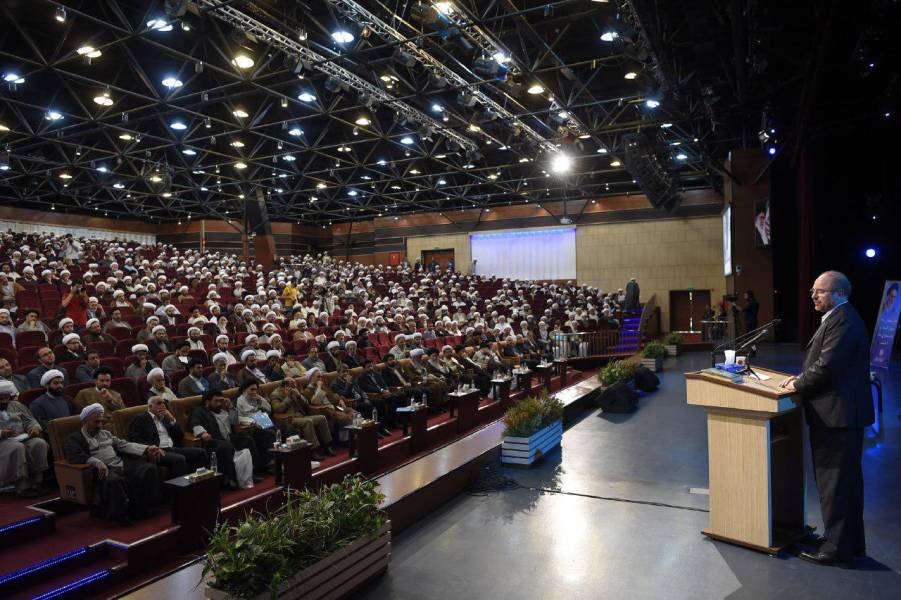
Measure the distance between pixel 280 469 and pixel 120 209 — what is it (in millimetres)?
27049

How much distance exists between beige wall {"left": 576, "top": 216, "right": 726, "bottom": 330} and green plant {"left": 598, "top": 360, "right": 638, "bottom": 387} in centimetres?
1393

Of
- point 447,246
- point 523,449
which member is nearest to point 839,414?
point 523,449

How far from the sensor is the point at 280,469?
470 cm

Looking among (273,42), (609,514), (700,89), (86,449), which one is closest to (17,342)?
(86,449)

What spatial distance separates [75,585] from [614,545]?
3023 millimetres

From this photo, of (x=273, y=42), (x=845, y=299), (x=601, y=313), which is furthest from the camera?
(x=601, y=313)

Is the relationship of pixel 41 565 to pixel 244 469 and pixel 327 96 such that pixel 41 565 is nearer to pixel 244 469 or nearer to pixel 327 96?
pixel 244 469

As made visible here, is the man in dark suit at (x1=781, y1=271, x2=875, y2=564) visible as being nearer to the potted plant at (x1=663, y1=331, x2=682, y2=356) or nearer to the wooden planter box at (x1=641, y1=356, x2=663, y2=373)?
the wooden planter box at (x1=641, y1=356, x2=663, y2=373)

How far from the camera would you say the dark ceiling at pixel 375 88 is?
8.44 m

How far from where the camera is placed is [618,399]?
7.51m

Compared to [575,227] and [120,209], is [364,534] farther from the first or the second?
[120,209]

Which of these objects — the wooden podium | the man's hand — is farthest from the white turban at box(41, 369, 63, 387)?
the man's hand

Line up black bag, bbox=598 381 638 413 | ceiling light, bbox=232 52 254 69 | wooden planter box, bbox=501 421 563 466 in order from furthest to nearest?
ceiling light, bbox=232 52 254 69
black bag, bbox=598 381 638 413
wooden planter box, bbox=501 421 563 466

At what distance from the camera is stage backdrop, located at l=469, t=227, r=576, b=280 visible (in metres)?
24.2
